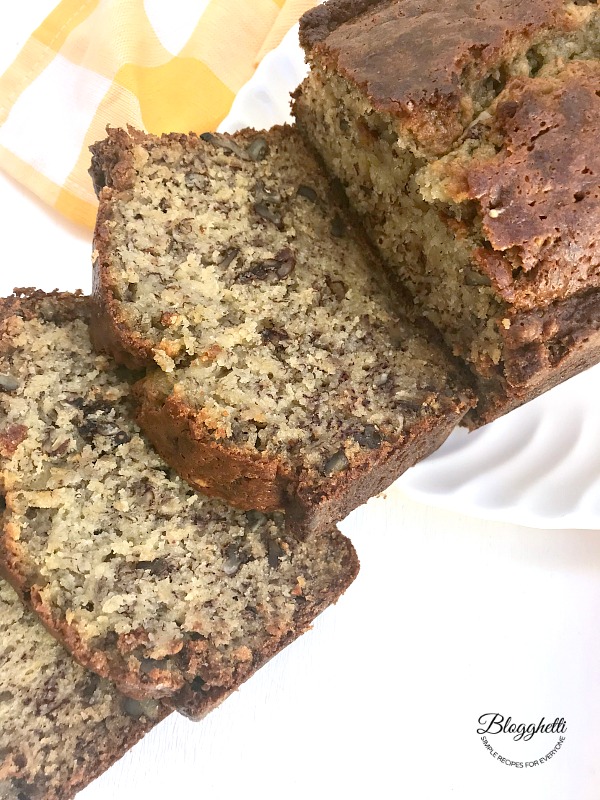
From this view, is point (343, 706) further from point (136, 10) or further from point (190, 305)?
point (136, 10)

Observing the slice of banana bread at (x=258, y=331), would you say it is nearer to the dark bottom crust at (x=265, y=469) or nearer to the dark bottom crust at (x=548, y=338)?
the dark bottom crust at (x=265, y=469)

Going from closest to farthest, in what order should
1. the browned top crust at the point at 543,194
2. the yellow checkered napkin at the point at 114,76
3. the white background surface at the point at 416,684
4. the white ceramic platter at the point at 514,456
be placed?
the browned top crust at the point at 543,194 < the white background surface at the point at 416,684 < the white ceramic platter at the point at 514,456 < the yellow checkered napkin at the point at 114,76

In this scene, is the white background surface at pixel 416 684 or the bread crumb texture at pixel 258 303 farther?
the white background surface at pixel 416 684

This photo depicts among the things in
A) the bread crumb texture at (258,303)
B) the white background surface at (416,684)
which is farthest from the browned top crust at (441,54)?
the white background surface at (416,684)

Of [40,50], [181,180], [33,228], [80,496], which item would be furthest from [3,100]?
[80,496]

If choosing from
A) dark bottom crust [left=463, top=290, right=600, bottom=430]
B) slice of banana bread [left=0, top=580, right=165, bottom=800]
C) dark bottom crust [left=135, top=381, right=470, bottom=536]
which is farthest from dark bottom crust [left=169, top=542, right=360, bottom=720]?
dark bottom crust [left=463, top=290, right=600, bottom=430]

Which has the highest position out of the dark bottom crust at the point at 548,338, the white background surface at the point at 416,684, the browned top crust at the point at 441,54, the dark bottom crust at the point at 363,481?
the browned top crust at the point at 441,54

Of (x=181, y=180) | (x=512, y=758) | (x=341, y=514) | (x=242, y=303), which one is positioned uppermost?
(x=181, y=180)
